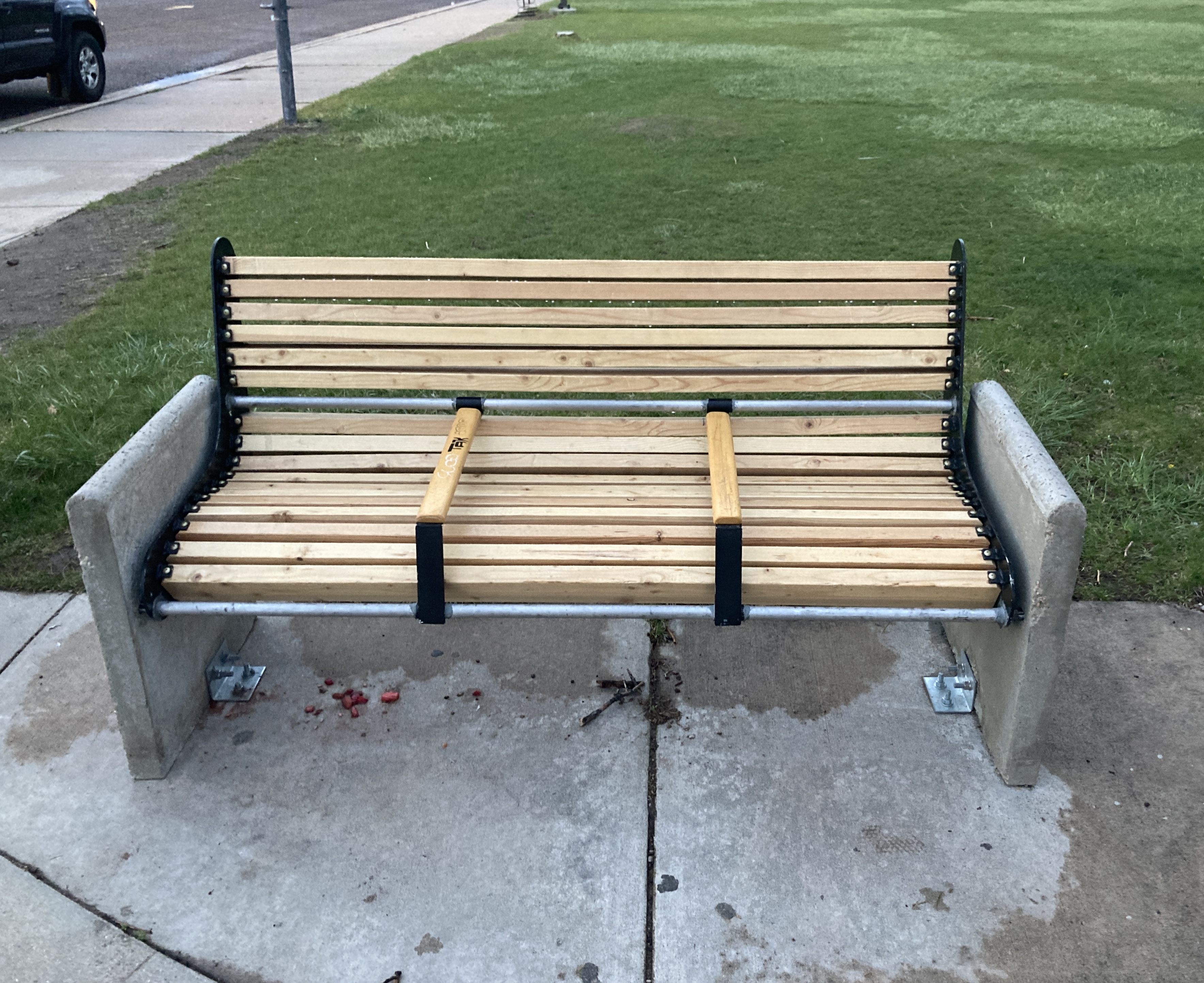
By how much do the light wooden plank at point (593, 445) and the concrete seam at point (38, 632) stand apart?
2.87ft

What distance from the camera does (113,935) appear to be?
2541mm

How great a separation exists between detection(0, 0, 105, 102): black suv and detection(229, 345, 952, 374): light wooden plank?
32.7 ft

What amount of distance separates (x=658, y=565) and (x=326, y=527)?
909mm

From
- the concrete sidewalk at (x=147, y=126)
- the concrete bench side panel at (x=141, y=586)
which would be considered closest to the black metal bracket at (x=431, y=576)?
the concrete bench side panel at (x=141, y=586)

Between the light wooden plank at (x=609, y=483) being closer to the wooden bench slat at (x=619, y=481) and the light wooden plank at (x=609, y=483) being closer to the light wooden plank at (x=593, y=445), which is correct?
the wooden bench slat at (x=619, y=481)

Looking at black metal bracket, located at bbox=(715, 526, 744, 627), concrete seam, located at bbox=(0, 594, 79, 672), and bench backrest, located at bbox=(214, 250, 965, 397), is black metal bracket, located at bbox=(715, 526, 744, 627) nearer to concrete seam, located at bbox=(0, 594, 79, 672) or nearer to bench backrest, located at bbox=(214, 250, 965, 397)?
bench backrest, located at bbox=(214, 250, 965, 397)

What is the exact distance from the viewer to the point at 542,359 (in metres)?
3.50

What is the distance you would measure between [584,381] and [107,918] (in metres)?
1.96

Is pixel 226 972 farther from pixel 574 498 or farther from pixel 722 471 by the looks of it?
pixel 722 471

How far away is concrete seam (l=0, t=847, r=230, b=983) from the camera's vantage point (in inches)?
97.3

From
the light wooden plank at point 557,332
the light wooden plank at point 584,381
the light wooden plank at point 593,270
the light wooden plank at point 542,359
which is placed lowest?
the light wooden plank at point 584,381

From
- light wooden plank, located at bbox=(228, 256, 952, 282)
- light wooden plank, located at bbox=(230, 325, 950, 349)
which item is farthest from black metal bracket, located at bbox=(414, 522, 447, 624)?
light wooden plank, located at bbox=(228, 256, 952, 282)

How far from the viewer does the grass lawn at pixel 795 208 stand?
15.3 ft

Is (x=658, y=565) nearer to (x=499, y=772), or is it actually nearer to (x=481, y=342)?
(x=499, y=772)
